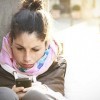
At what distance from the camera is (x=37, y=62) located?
1335 millimetres

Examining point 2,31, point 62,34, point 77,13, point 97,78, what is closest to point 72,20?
point 77,13

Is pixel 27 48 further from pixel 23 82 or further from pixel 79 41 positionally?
pixel 79 41

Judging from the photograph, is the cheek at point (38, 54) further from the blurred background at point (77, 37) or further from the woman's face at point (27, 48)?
the blurred background at point (77, 37)

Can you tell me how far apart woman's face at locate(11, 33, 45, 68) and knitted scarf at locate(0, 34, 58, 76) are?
2.3 inches

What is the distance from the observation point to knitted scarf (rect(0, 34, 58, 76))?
133 centimetres

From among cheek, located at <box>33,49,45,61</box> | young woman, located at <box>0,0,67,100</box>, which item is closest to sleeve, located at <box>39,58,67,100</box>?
young woman, located at <box>0,0,67,100</box>

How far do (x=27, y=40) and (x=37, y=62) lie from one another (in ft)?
0.51

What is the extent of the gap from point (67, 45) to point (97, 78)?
226mm

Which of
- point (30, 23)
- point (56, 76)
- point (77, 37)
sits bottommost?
point (56, 76)

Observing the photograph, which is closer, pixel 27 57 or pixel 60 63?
pixel 27 57

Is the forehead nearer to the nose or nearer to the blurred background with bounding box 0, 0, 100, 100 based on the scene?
the nose

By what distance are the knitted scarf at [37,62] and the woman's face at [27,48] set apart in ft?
0.19

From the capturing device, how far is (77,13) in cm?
176

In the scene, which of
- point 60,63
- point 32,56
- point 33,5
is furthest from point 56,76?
A: point 33,5
